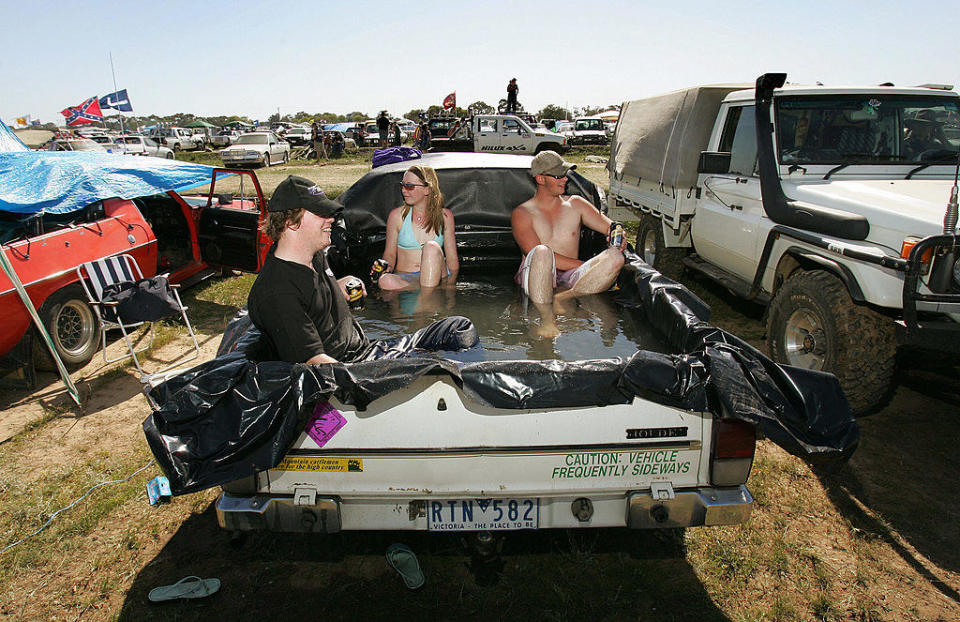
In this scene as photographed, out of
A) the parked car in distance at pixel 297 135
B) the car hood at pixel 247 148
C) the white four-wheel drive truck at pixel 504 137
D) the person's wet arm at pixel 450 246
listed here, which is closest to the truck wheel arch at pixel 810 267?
the person's wet arm at pixel 450 246

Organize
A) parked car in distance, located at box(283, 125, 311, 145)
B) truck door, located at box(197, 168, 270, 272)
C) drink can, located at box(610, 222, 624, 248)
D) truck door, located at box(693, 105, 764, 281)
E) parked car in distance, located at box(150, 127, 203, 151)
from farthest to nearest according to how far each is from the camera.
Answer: parked car in distance, located at box(283, 125, 311, 145), parked car in distance, located at box(150, 127, 203, 151), truck door, located at box(197, 168, 270, 272), truck door, located at box(693, 105, 764, 281), drink can, located at box(610, 222, 624, 248)

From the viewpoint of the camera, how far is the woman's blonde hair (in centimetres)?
491

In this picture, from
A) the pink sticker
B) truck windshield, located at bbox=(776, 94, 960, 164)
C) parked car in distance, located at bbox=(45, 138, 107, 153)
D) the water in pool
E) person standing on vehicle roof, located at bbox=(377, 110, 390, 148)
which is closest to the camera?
the pink sticker

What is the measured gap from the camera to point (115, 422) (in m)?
4.51

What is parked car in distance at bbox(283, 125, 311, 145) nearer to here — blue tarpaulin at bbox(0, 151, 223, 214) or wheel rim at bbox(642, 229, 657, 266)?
blue tarpaulin at bbox(0, 151, 223, 214)

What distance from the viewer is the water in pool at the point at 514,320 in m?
3.72

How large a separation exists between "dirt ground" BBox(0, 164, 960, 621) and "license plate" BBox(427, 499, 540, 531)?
1.69ft

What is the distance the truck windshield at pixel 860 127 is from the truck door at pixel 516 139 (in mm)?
18754

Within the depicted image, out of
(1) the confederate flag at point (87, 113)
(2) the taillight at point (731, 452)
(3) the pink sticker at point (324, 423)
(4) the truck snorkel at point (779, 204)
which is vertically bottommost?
(2) the taillight at point (731, 452)

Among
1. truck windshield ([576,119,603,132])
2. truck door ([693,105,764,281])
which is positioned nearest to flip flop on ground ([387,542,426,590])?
truck door ([693,105,764,281])

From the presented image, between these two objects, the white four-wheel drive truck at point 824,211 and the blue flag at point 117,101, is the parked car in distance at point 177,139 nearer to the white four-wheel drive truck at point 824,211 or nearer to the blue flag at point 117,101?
the blue flag at point 117,101

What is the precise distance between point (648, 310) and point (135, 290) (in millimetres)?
4786

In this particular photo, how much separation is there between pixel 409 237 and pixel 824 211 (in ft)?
11.2

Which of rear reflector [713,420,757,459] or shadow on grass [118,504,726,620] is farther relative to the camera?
shadow on grass [118,504,726,620]
